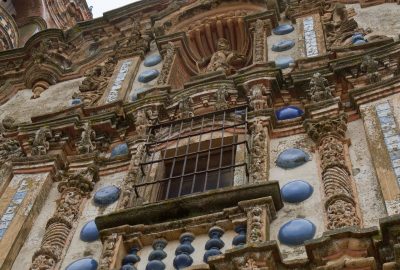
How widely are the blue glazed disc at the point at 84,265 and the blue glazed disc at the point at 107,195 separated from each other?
120cm

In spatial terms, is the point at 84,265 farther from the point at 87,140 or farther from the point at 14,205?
the point at 87,140

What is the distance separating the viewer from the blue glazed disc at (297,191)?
905 cm

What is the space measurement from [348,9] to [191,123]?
4474mm

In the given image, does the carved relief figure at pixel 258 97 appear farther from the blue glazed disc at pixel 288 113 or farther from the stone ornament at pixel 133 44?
the stone ornament at pixel 133 44

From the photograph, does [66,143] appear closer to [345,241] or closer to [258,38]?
[258,38]

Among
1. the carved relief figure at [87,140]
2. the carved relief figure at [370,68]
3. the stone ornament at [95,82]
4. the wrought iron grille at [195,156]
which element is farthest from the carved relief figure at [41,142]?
the carved relief figure at [370,68]

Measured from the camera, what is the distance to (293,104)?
11391 mm

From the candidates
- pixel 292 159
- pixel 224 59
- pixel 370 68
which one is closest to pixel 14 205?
pixel 292 159

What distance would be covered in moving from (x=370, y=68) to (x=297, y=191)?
2591mm

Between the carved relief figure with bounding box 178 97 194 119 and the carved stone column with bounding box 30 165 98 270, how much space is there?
5.08ft

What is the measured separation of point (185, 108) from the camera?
38.6 ft

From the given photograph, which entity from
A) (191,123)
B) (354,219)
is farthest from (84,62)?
(354,219)

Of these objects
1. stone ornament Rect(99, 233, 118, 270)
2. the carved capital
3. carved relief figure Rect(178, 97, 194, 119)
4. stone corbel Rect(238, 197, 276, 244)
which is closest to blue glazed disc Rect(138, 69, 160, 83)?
carved relief figure Rect(178, 97, 194, 119)

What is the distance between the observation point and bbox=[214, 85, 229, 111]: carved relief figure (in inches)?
449
